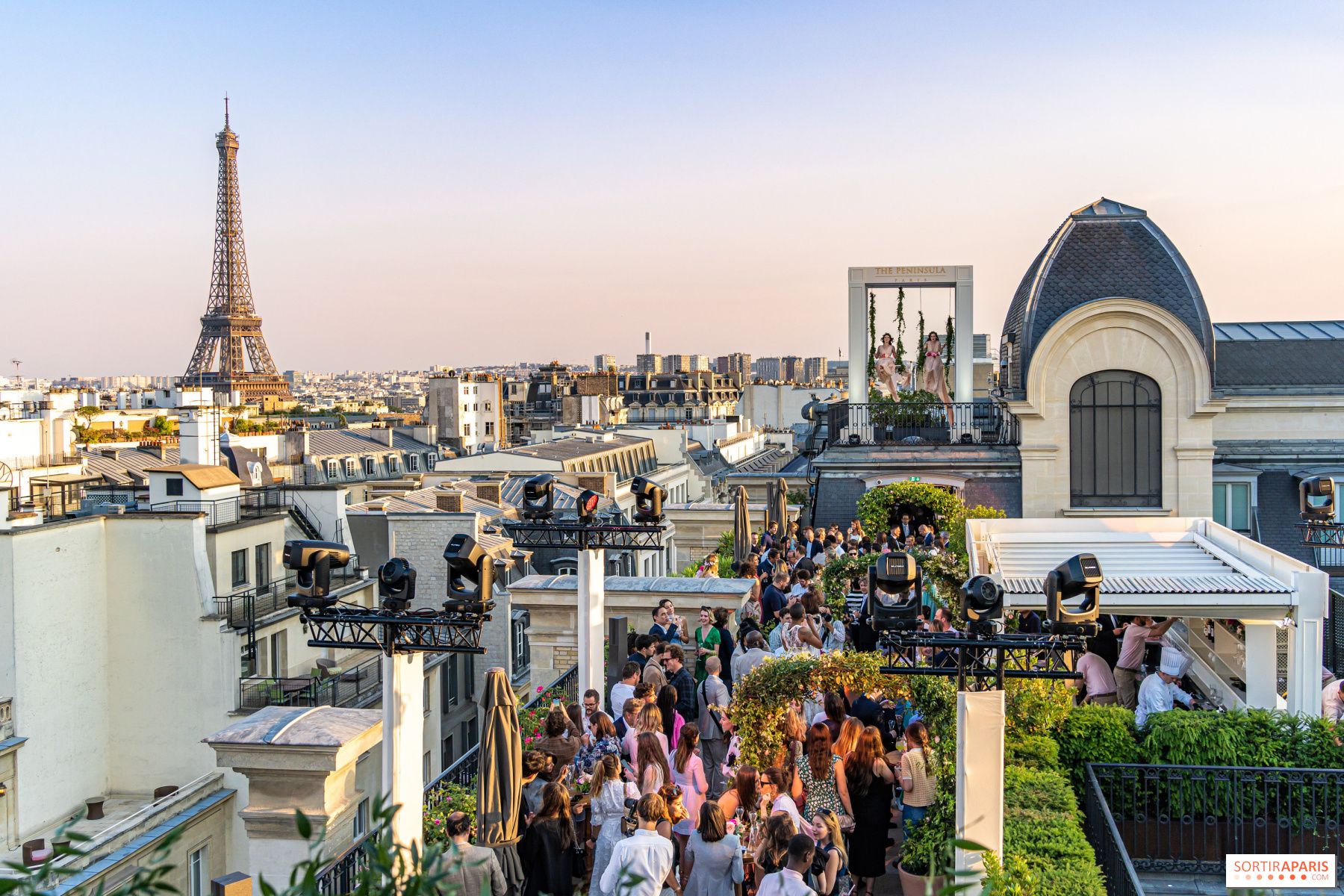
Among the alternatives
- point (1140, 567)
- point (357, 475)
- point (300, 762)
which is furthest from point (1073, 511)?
point (357, 475)

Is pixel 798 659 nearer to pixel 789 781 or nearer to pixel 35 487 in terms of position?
pixel 789 781

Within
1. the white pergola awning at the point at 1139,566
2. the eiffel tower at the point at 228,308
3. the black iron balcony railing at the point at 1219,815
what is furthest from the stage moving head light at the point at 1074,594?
the eiffel tower at the point at 228,308

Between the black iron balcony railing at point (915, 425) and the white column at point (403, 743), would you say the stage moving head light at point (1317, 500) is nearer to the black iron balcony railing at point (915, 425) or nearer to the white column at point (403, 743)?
the black iron balcony railing at point (915, 425)

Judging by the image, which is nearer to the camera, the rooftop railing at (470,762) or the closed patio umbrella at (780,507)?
the rooftop railing at (470,762)

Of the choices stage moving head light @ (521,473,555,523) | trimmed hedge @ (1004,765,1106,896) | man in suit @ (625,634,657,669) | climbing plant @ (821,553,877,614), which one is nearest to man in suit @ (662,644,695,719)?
man in suit @ (625,634,657,669)

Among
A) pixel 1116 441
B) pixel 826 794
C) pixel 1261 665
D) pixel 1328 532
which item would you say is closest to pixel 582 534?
pixel 826 794

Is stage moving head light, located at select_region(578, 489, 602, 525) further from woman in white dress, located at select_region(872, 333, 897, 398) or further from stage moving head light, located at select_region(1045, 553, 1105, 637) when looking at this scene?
woman in white dress, located at select_region(872, 333, 897, 398)
